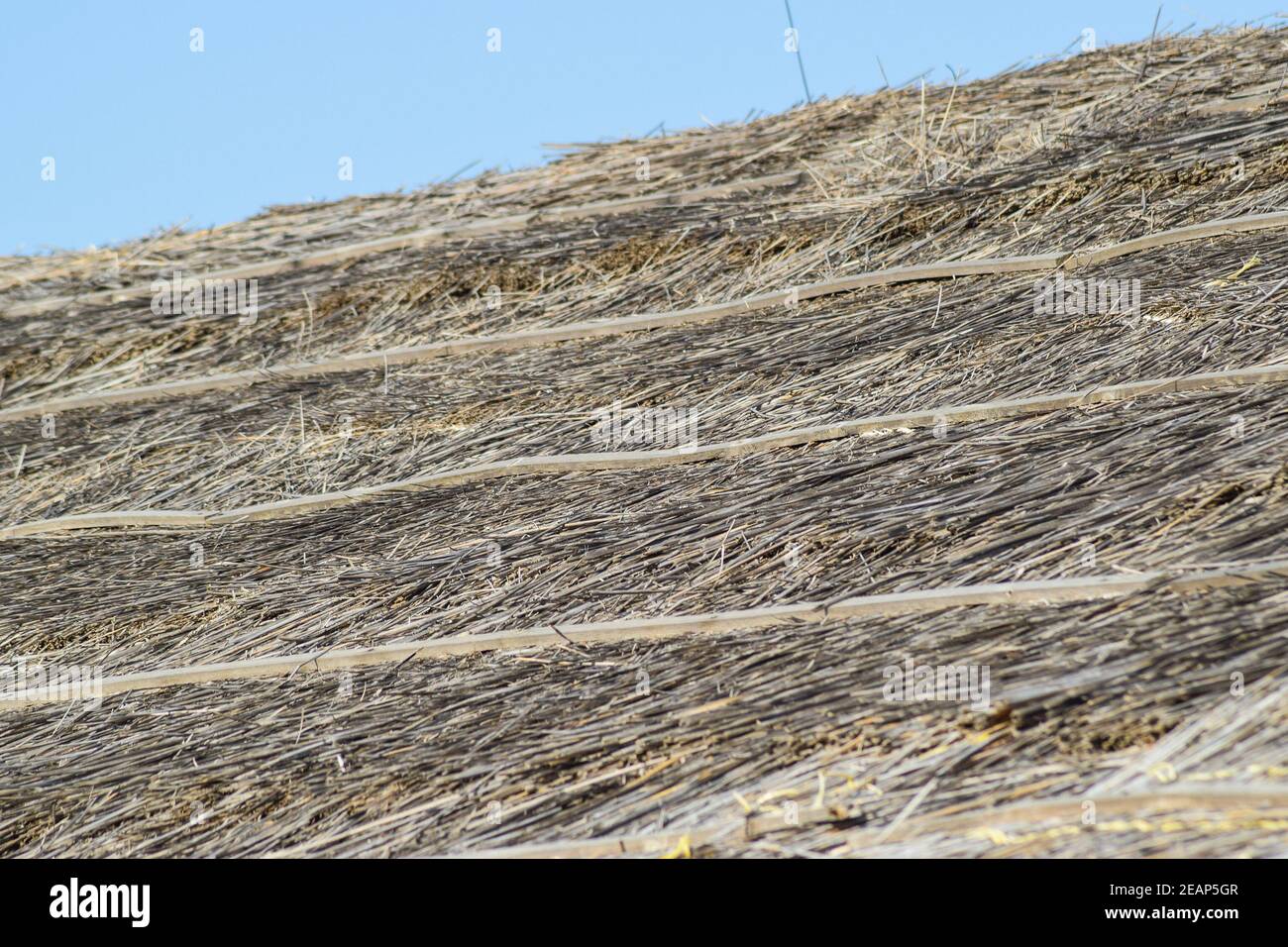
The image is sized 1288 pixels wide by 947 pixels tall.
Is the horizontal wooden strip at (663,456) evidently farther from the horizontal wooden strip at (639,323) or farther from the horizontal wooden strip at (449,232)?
the horizontal wooden strip at (449,232)

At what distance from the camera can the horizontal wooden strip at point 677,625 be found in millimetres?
2396

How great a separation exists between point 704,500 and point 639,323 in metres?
1.01

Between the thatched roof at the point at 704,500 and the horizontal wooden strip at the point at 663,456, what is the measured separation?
1 cm

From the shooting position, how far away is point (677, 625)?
2.76 meters

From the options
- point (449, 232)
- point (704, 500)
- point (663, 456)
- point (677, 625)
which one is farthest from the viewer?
point (449, 232)

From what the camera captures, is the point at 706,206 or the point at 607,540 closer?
the point at 607,540

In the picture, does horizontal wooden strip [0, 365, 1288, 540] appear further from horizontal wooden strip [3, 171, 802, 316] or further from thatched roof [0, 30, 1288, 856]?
horizontal wooden strip [3, 171, 802, 316]

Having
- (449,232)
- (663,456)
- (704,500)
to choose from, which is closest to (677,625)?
(704,500)

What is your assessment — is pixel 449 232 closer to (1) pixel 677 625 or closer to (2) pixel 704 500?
(2) pixel 704 500

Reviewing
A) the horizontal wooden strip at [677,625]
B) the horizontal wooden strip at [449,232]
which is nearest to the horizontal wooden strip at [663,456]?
the horizontal wooden strip at [677,625]

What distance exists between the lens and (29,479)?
4156 millimetres
